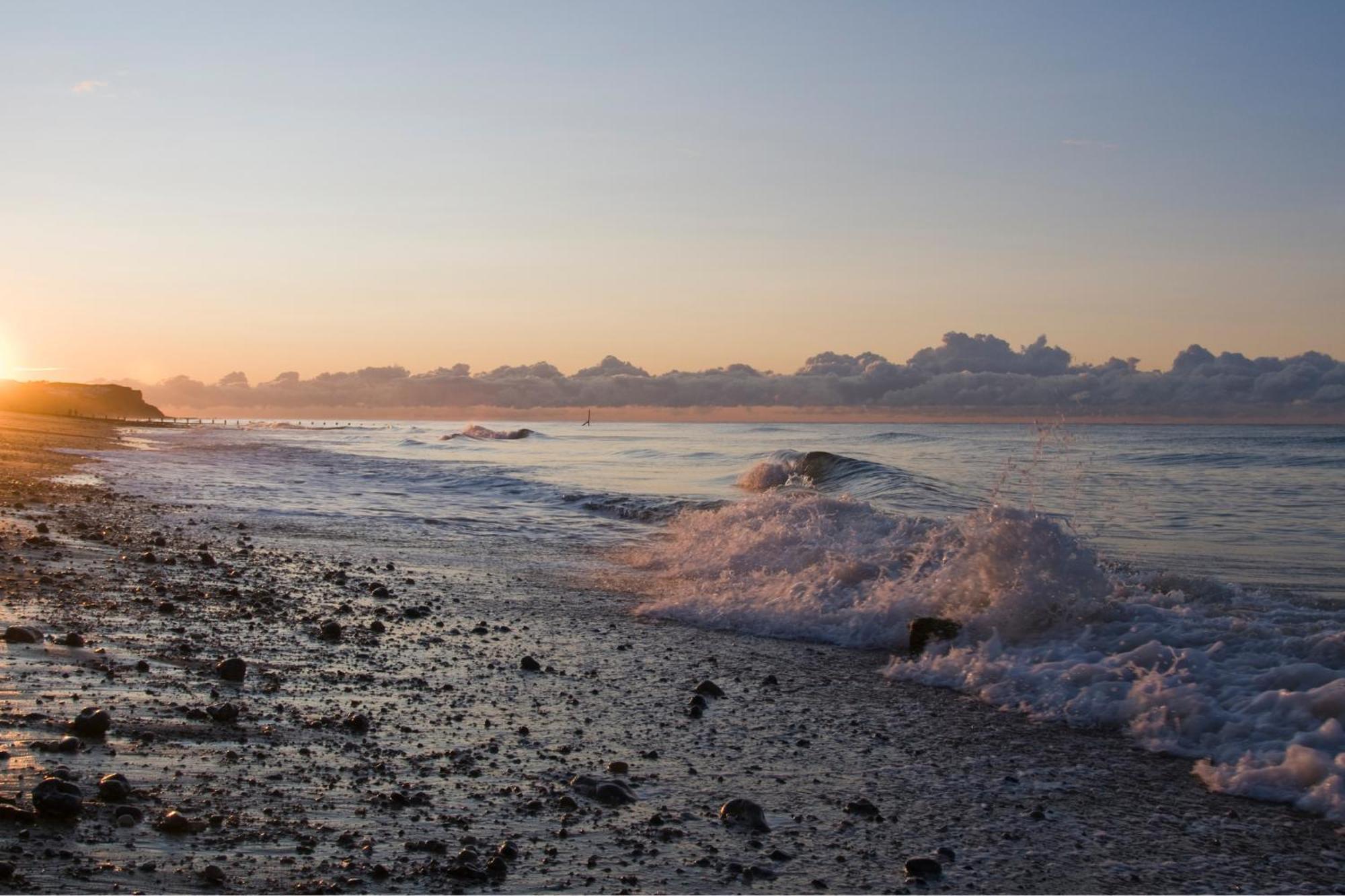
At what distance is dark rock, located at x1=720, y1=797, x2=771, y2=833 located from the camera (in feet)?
16.2

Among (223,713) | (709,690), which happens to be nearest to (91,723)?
(223,713)

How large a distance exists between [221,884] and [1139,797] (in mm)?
4873

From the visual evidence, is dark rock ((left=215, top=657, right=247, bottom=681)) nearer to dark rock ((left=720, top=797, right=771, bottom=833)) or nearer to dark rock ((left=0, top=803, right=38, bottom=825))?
dark rock ((left=0, top=803, right=38, bottom=825))

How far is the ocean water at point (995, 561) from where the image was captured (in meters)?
7.07

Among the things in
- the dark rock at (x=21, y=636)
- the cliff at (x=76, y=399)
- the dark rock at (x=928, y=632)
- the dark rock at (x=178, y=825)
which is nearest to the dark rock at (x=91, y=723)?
the dark rock at (x=178, y=825)

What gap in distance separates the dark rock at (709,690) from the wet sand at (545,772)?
4.5 inches

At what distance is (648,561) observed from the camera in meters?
15.5

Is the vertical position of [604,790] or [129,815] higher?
[129,815]

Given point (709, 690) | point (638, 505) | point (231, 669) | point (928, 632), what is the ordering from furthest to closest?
point (638, 505), point (928, 632), point (709, 690), point (231, 669)

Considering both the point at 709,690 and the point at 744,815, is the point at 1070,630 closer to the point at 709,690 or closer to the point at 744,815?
the point at 709,690

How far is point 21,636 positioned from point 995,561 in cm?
866

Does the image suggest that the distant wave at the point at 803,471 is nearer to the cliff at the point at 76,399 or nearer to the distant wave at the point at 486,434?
the distant wave at the point at 486,434

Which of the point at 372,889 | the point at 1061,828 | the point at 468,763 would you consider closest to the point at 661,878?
the point at 372,889

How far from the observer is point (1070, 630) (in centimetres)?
882
